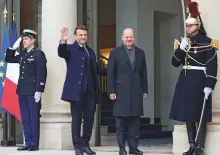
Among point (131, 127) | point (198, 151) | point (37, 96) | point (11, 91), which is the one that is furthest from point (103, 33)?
point (198, 151)

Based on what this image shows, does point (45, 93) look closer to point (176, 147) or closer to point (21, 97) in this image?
point (21, 97)

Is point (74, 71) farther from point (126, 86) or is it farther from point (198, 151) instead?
point (198, 151)

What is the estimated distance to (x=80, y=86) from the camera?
7.10 meters

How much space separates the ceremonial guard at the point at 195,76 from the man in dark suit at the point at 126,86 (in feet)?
1.81

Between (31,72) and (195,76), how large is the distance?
276cm

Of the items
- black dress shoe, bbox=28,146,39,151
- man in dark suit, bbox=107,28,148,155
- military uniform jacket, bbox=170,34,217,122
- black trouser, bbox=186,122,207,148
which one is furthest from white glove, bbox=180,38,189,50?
black dress shoe, bbox=28,146,39,151

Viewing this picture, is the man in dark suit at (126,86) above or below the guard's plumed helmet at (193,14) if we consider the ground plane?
below

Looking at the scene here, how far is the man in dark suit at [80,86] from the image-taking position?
7117 millimetres

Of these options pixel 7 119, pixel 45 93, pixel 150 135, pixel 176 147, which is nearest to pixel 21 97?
pixel 45 93

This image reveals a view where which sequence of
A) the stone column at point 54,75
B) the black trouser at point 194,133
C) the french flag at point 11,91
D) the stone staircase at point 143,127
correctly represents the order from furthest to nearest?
the stone staircase at point 143,127 < the french flag at point 11,91 < the stone column at point 54,75 < the black trouser at point 194,133

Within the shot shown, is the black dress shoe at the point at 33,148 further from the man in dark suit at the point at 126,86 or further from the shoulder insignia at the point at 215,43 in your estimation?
the shoulder insignia at the point at 215,43

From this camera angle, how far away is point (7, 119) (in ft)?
30.3

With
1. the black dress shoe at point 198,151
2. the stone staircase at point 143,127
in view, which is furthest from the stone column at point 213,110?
the stone staircase at point 143,127

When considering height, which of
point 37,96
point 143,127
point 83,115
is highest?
point 37,96
